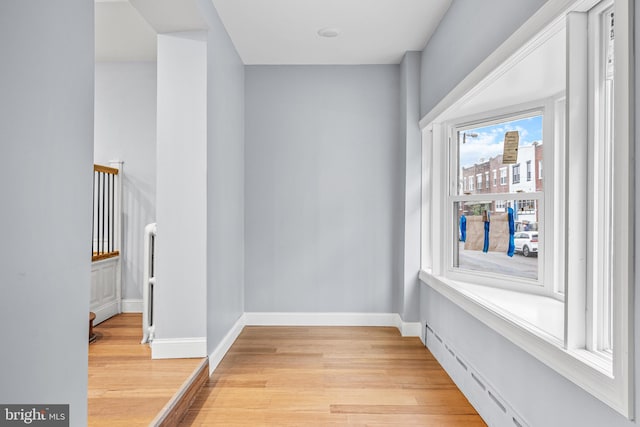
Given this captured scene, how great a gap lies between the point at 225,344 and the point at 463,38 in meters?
2.89

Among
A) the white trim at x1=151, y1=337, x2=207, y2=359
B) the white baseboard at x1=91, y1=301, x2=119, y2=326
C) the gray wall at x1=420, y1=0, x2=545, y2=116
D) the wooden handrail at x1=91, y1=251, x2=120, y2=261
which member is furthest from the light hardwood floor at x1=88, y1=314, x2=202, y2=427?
the gray wall at x1=420, y1=0, x2=545, y2=116

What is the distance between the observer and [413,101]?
12.8 feet

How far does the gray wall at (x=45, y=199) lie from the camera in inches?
41.3

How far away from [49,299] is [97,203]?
332 cm

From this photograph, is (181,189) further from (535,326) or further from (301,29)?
(535,326)

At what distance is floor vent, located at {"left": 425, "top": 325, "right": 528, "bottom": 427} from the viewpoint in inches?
79.4

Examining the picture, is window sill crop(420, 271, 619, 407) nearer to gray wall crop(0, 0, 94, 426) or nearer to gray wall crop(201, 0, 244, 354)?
gray wall crop(0, 0, 94, 426)

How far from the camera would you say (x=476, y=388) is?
95.3 inches

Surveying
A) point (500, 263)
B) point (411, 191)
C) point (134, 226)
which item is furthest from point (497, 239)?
point (134, 226)

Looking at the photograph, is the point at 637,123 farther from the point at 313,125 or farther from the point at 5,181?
the point at 313,125

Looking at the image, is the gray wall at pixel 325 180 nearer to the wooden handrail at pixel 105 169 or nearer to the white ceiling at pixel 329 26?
the white ceiling at pixel 329 26

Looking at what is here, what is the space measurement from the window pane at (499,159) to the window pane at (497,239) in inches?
4.4

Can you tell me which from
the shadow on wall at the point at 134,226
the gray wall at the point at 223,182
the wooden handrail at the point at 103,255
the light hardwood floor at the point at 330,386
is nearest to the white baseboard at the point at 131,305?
the shadow on wall at the point at 134,226

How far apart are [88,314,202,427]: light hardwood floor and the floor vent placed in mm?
1729
